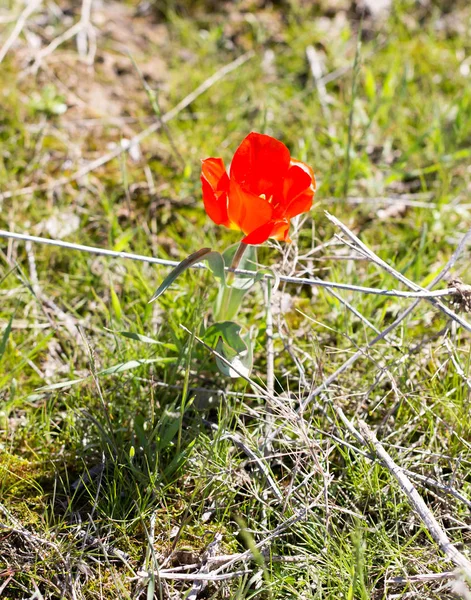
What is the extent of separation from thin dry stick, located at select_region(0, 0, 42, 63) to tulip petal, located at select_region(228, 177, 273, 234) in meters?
2.01

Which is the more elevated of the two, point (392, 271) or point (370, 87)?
point (370, 87)

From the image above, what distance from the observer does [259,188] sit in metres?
1.67

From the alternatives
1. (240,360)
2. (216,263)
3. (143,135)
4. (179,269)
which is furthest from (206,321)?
(143,135)

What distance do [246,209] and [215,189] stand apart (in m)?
0.11

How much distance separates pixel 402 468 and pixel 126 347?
91 centimetres

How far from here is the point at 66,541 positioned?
5.31 feet

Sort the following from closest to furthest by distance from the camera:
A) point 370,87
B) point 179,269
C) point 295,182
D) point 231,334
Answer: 1. point 179,269
2. point 295,182
3. point 231,334
4. point 370,87

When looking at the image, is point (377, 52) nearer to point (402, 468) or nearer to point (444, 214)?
point (444, 214)

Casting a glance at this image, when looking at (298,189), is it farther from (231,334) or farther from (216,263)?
(231,334)

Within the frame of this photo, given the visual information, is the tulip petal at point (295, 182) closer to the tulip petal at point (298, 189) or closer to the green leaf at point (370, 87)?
the tulip petal at point (298, 189)

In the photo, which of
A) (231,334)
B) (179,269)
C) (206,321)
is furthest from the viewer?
(206,321)

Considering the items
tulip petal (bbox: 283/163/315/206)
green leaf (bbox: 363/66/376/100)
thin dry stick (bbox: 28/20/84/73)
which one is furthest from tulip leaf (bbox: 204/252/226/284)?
thin dry stick (bbox: 28/20/84/73)

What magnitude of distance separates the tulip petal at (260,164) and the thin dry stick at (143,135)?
90cm

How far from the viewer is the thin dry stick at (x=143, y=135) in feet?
8.55
